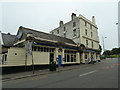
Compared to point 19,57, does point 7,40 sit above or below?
above

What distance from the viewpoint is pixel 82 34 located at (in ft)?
92.1

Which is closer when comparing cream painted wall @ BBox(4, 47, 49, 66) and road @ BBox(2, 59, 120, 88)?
road @ BBox(2, 59, 120, 88)

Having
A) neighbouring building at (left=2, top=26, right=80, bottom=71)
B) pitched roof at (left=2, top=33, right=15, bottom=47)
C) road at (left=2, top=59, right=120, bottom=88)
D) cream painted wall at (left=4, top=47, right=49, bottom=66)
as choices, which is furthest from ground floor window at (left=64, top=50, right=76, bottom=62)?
road at (left=2, top=59, right=120, bottom=88)

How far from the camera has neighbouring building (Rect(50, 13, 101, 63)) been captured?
90.3 feet

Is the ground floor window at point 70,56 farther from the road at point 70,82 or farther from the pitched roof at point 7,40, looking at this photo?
the road at point 70,82

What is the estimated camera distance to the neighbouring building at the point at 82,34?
2752 centimetres

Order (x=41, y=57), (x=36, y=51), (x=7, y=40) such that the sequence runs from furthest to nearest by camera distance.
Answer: (x=7, y=40)
(x=41, y=57)
(x=36, y=51)

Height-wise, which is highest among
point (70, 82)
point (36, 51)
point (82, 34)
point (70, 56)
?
point (82, 34)

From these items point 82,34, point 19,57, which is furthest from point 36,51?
point 82,34

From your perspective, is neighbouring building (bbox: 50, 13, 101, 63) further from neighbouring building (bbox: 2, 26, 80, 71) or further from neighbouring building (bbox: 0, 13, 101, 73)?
neighbouring building (bbox: 2, 26, 80, 71)

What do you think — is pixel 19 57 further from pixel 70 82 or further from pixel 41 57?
pixel 70 82

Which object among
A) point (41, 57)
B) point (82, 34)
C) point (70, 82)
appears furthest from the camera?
point (82, 34)

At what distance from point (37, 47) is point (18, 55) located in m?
3.21

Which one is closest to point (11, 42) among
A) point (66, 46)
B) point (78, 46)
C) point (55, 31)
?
point (66, 46)
